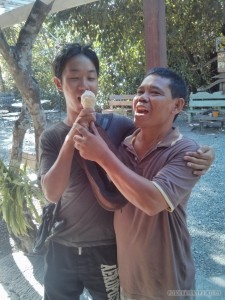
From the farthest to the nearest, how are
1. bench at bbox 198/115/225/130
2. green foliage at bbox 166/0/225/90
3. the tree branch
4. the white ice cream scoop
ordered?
green foliage at bbox 166/0/225/90 → bench at bbox 198/115/225/130 → the tree branch → the white ice cream scoop

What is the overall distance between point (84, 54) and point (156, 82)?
355mm

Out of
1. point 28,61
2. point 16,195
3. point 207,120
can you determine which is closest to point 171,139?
point 16,195

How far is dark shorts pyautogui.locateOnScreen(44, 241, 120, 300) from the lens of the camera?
1496mm

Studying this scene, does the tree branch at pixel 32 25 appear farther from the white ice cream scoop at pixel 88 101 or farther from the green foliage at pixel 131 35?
the green foliage at pixel 131 35

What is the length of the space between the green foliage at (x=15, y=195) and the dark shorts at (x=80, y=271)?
0.94 metres

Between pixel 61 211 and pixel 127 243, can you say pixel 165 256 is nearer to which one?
pixel 127 243

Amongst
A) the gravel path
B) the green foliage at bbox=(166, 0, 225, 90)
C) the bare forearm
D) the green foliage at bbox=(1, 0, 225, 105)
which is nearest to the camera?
the bare forearm

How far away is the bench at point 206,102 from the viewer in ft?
28.6

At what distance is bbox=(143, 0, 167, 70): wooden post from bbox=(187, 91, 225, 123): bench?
7163 millimetres

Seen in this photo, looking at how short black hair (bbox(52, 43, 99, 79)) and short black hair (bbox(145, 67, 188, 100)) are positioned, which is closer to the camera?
short black hair (bbox(145, 67, 188, 100))

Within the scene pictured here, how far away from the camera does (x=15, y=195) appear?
2.47 meters

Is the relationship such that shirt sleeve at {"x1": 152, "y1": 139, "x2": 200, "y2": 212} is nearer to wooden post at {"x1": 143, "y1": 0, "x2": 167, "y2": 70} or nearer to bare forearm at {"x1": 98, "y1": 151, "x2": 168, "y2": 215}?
bare forearm at {"x1": 98, "y1": 151, "x2": 168, "y2": 215}

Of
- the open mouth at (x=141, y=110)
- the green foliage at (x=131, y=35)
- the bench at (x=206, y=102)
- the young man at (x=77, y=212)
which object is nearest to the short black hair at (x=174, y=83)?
the open mouth at (x=141, y=110)

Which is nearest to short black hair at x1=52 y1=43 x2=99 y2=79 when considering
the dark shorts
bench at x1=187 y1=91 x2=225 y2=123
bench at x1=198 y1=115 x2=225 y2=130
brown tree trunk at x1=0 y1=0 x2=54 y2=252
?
the dark shorts
